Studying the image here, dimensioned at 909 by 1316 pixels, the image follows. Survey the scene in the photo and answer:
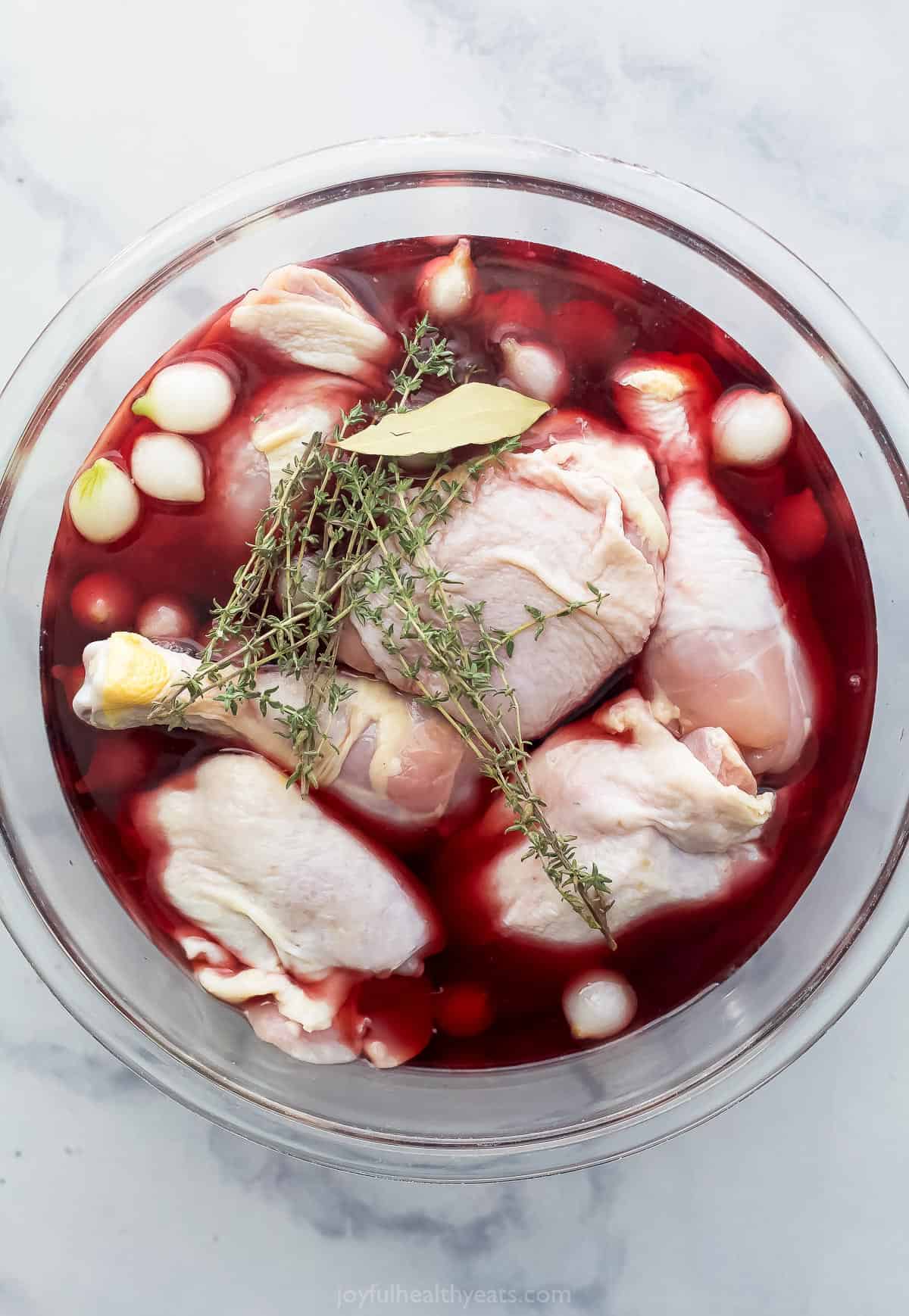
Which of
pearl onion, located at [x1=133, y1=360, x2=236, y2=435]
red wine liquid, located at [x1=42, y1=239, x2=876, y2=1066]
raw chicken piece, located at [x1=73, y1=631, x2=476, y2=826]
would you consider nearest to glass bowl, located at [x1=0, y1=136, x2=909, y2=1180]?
red wine liquid, located at [x1=42, y1=239, x2=876, y2=1066]

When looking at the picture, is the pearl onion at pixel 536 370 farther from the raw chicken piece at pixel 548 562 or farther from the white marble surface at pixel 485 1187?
the white marble surface at pixel 485 1187

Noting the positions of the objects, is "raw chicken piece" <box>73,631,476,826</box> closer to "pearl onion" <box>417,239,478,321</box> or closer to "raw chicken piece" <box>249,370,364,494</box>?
"raw chicken piece" <box>249,370,364,494</box>

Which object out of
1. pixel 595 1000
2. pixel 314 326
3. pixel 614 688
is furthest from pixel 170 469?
pixel 595 1000

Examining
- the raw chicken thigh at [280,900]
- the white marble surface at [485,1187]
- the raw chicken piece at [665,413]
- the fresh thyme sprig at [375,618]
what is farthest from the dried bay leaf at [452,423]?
the white marble surface at [485,1187]

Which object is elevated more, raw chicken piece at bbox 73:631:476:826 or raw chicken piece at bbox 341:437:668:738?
raw chicken piece at bbox 341:437:668:738

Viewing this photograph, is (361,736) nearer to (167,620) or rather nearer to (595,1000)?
(167,620)

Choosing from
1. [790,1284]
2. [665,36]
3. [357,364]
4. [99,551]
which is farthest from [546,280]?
[790,1284]

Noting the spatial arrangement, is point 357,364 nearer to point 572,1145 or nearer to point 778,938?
point 778,938
